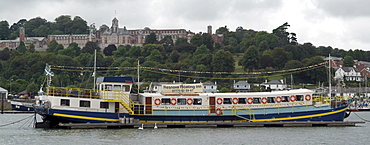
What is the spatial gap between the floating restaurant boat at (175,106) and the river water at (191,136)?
146 cm

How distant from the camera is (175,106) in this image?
A: 52375mm

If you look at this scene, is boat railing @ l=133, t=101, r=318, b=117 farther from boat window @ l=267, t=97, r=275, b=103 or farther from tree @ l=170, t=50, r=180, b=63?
tree @ l=170, t=50, r=180, b=63

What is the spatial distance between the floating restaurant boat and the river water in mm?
1460

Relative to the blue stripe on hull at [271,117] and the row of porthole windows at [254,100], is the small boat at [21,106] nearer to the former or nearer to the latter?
the blue stripe on hull at [271,117]

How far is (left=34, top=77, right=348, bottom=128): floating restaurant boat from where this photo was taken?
50625mm

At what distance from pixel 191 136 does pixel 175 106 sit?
19.7ft

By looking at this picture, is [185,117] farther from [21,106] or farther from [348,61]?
[348,61]

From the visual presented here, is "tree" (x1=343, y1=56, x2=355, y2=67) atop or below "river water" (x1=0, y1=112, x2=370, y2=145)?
atop

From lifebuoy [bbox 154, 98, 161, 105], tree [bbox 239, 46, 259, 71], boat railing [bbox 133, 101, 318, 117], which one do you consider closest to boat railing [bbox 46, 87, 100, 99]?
boat railing [bbox 133, 101, 318, 117]

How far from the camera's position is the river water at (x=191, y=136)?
1745 inches

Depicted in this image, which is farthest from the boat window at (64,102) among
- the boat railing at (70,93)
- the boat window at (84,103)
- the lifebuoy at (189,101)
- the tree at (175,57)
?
the tree at (175,57)

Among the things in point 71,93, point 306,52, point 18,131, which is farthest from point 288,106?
point 306,52

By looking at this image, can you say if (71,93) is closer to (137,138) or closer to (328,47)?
(137,138)

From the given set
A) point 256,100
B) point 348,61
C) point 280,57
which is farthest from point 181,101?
point 348,61
